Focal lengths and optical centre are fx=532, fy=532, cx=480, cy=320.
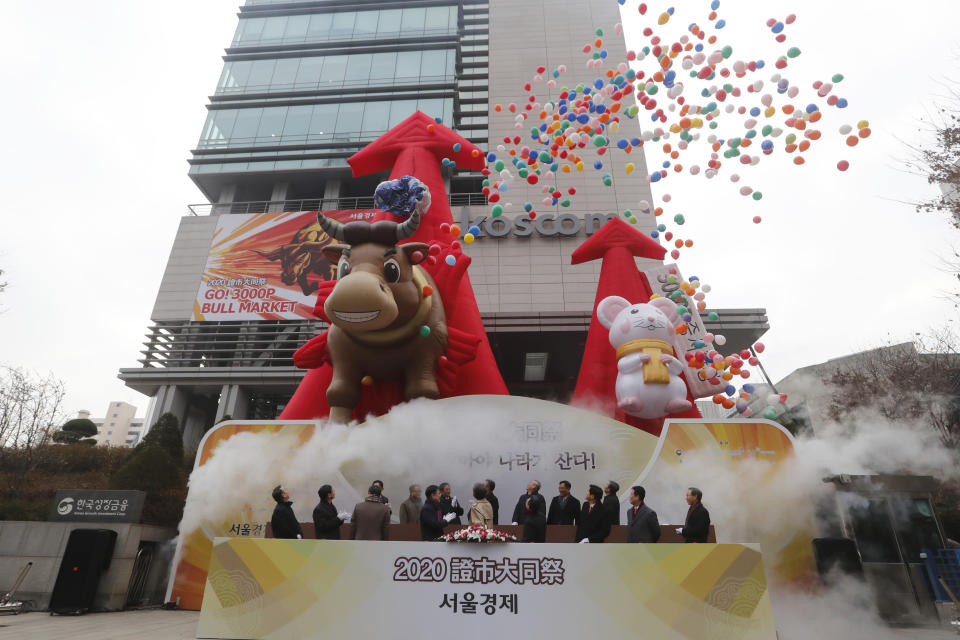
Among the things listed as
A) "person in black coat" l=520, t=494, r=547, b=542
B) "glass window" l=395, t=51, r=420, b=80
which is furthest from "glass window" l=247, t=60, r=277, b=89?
"person in black coat" l=520, t=494, r=547, b=542

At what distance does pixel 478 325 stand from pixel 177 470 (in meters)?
7.72

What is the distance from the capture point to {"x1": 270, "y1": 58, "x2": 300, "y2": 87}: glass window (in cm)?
2803

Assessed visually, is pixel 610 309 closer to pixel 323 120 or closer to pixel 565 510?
pixel 565 510

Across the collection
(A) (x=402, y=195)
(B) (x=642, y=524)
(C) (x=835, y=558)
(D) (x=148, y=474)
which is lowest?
(C) (x=835, y=558)

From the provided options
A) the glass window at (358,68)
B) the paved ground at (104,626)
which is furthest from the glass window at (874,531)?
the glass window at (358,68)

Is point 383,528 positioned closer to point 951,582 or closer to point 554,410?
point 554,410

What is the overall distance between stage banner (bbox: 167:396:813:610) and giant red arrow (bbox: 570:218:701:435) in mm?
1284

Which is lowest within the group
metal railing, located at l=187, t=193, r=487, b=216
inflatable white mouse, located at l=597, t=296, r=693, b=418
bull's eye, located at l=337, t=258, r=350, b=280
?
inflatable white mouse, located at l=597, t=296, r=693, b=418

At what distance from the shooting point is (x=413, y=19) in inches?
1211

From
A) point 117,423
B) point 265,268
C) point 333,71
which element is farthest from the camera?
point 117,423

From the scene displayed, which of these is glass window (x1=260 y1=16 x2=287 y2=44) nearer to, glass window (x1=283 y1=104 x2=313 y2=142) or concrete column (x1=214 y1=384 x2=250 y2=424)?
glass window (x1=283 y1=104 x2=313 y2=142)

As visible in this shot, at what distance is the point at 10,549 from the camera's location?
27.4 feet

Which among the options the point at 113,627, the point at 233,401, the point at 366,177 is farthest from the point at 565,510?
the point at 366,177

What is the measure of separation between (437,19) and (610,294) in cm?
2758
